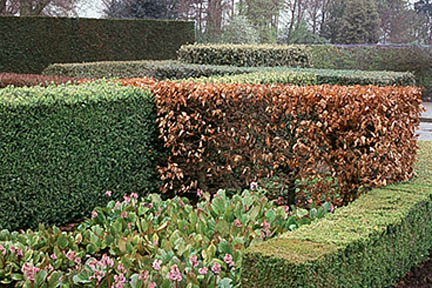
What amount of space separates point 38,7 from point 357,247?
23198 millimetres

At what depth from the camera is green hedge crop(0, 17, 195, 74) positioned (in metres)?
19.5

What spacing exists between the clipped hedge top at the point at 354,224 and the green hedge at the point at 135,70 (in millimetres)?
8100

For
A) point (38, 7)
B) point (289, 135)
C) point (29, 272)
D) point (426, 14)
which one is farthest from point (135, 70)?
point (426, 14)

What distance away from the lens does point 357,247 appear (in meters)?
4.00

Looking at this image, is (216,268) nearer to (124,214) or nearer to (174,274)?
(174,274)

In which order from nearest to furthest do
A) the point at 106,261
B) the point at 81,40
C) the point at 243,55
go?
1. the point at 106,261
2. the point at 243,55
3. the point at 81,40

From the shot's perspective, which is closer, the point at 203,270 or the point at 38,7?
the point at 203,270

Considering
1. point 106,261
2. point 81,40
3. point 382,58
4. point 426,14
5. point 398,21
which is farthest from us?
point 426,14

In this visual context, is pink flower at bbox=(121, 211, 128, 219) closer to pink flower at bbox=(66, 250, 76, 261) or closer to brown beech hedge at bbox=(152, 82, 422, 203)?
pink flower at bbox=(66, 250, 76, 261)

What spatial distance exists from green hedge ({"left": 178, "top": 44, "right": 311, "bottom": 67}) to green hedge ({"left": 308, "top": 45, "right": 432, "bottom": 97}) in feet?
18.8

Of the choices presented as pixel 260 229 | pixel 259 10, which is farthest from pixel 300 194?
pixel 259 10

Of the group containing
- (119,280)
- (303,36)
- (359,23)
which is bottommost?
(119,280)

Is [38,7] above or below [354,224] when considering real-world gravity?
above

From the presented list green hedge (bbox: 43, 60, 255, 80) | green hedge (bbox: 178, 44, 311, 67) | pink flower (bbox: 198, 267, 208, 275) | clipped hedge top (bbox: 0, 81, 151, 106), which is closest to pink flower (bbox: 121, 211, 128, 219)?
clipped hedge top (bbox: 0, 81, 151, 106)
